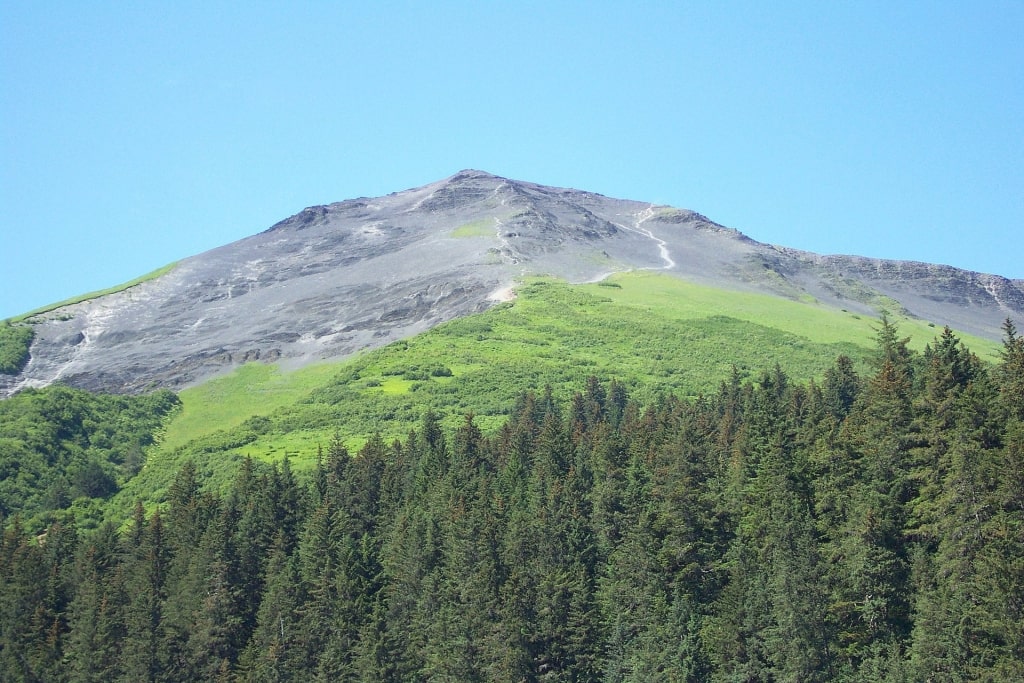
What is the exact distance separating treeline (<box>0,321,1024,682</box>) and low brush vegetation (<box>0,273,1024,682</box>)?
15cm

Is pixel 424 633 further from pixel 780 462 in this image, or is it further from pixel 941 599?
pixel 941 599

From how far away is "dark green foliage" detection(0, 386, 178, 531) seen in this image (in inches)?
5084

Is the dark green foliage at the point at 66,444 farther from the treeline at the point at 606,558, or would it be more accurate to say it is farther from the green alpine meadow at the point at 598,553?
the treeline at the point at 606,558

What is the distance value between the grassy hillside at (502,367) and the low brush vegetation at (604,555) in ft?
77.2

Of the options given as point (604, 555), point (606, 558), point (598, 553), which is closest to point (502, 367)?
point (598, 553)

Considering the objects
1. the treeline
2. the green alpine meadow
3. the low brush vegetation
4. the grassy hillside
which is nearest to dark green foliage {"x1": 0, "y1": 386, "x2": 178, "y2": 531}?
the green alpine meadow

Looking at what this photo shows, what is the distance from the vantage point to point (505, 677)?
216ft

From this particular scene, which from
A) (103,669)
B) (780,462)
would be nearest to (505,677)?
(780,462)

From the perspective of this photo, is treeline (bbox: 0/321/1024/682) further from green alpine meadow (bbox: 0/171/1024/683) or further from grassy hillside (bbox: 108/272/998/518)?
grassy hillside (bbox: 108/272/998/518)

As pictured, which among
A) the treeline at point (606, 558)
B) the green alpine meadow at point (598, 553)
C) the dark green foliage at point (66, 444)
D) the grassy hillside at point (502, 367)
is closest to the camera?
the treeline at point (606, 558)

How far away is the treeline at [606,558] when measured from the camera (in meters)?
54.9

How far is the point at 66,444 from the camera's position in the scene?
149 meters

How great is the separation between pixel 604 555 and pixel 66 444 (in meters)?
98.6

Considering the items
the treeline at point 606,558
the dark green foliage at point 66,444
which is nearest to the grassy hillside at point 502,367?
the dark green foliage at point 66,444
